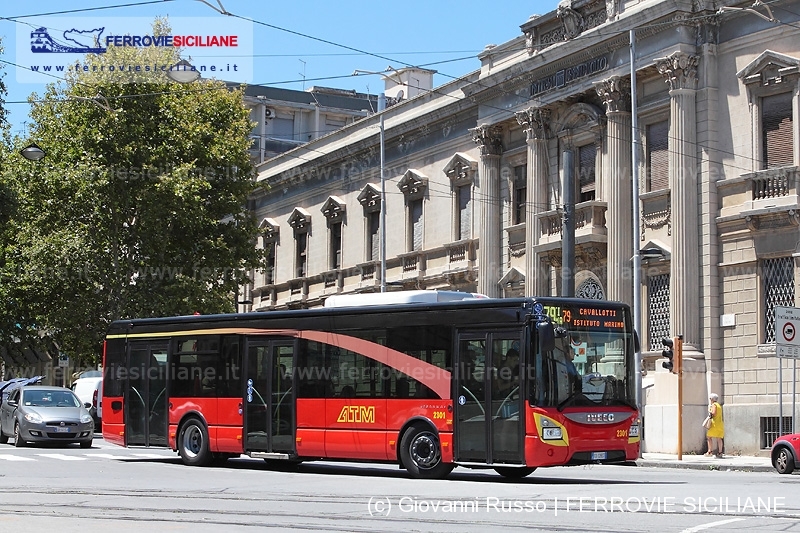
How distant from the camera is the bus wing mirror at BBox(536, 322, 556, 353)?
60.6 feet

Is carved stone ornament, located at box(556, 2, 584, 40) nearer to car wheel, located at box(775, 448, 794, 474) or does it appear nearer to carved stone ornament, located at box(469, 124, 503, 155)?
carved stone ornament, located at box(469, 124, 503, 155)

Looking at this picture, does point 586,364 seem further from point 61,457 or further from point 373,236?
point 373,236

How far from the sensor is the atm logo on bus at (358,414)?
2070 cm

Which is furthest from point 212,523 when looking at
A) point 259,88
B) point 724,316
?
point 259,88

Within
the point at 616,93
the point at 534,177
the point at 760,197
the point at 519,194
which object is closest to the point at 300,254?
the point at 519,194

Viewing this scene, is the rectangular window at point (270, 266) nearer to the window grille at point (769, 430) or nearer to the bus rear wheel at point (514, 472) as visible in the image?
the window grille at point (769, 430)

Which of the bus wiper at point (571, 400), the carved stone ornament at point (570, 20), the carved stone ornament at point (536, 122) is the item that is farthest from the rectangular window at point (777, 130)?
the bus wiper at point (571, 400)

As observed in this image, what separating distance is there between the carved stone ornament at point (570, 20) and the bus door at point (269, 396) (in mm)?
16865

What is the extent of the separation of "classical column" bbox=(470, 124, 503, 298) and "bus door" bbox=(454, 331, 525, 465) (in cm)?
1963

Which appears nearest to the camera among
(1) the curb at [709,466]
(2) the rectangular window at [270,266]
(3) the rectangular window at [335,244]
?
(1) the curb at [709,466]

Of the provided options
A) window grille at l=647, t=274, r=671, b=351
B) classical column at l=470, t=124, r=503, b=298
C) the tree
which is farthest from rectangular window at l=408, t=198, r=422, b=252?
window grille at l=647, t=274, r=671, b=351

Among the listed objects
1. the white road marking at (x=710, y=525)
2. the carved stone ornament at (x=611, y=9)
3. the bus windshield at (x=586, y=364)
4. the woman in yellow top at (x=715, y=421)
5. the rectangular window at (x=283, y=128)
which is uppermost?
the rectangular window at (x=283, y=128)

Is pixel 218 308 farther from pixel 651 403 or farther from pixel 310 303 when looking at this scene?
pixel 651 403

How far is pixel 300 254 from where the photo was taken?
52594 mm
